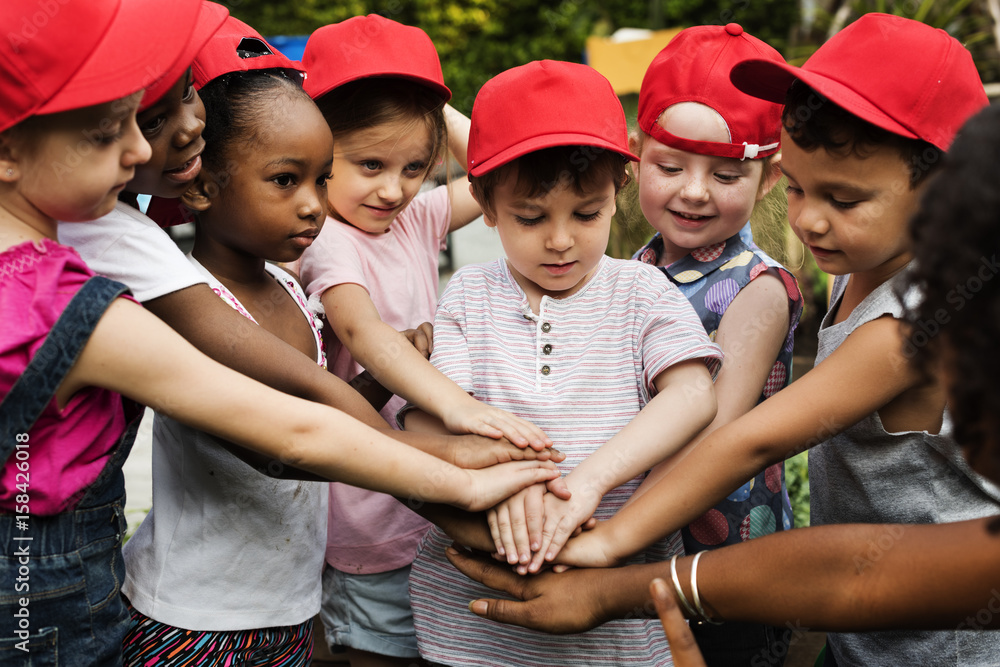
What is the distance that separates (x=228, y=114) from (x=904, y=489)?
172 cm

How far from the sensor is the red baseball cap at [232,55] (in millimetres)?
1926

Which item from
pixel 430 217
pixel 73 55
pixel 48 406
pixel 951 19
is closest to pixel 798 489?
pixel 430 217

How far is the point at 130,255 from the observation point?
1638 mm

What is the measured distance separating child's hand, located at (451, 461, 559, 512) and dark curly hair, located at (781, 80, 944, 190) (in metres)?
0.92

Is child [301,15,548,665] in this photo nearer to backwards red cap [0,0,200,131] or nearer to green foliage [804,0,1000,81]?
backwards red cap [0,0,200,131]

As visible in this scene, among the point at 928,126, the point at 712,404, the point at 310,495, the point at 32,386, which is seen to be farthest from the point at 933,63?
the point at 32,386

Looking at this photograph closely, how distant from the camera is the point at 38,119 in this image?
1391mm

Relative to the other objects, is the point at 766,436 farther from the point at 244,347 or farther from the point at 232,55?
the point at 232,55

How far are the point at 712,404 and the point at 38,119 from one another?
143 cm

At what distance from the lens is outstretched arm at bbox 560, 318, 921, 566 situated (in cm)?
171

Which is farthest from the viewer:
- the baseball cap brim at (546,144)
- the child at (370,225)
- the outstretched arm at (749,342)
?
the child at (370,225)

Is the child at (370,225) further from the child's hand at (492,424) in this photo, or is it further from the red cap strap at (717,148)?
the red cap strap at (717,148)

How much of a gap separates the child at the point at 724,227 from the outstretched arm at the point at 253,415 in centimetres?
70

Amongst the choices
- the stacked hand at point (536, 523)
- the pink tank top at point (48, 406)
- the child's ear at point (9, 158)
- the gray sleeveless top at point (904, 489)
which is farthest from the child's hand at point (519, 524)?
the child's ear at point (9, 158)
